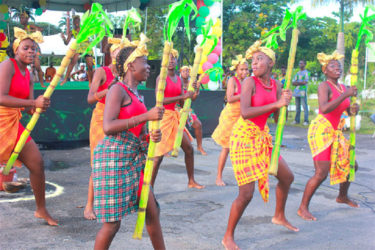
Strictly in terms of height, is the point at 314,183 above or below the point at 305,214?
above

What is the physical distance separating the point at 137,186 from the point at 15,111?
196 cm

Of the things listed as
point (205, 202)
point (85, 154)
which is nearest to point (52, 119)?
point (85, 154)

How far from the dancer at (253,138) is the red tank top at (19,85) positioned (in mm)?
2138

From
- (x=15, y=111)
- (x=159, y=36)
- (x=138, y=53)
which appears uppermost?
(x=159, y=36)

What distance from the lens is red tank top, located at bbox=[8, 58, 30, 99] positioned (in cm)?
421

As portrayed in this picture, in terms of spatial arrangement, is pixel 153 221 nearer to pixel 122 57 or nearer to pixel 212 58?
pixel 122 57

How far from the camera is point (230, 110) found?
675 centimetres

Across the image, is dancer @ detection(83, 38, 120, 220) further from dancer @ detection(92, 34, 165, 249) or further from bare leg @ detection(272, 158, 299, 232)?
bare leg @ detection(272, 158, 299, 232)

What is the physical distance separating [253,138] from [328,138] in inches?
51.6

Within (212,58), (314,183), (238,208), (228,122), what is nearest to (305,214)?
(314,183)

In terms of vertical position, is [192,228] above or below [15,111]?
below

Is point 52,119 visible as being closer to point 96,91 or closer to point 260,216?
point 96,91

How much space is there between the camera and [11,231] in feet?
14.0

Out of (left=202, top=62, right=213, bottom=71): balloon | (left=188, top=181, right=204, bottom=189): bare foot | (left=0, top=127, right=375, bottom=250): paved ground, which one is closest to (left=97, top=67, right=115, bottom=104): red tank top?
(left=0, top=127, right=375, bottom=250): paved ground
